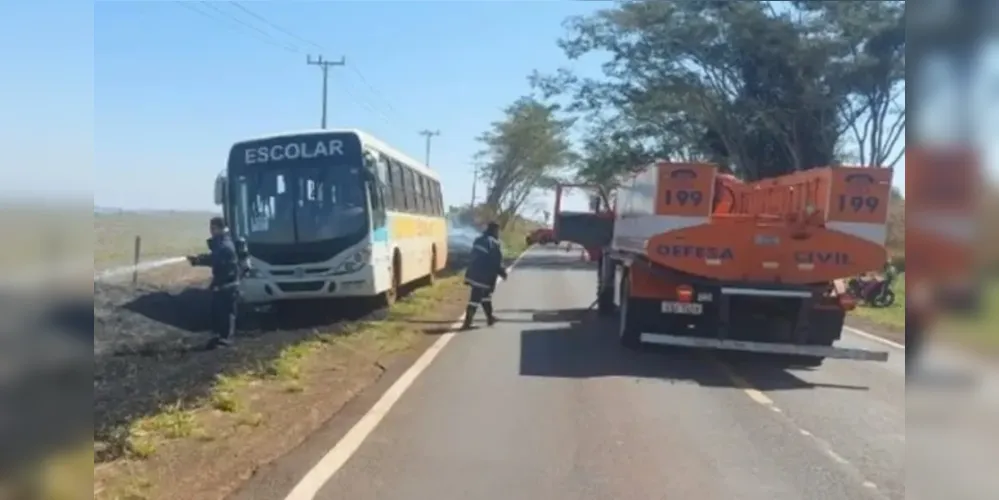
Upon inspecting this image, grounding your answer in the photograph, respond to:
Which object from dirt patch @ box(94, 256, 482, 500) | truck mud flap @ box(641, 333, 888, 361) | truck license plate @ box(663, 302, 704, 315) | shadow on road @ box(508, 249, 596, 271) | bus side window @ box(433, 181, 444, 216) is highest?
bus side window @ box(433, 181, 444, 216)

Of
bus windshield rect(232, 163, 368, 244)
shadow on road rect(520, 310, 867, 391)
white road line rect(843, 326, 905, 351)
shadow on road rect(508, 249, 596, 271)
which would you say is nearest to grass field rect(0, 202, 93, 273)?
shadow on road rect(520, 310, 867, 391)

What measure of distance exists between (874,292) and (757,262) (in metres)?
11.6

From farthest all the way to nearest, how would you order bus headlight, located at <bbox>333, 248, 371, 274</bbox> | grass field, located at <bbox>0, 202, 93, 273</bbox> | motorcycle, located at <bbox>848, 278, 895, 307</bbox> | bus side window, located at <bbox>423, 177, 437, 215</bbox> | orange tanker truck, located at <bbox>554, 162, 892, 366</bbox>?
bus side window, located at <bbox>423, 177, 437, 215</bbox>
motorcycle, located at <bbox>848, 278, 895, 307</bbox>
bus headlight, located at <bbox>333, 248, 371, 274</bbox>
orange tanker truck, located at <bbox>554, 162, 892, 366</bbox>
grass field, located at <bbox>0, 202, 93, 273</bbox>

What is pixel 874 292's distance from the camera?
22859 millimetres

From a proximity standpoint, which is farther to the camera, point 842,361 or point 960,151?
point 842,361

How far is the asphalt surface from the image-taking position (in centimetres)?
658

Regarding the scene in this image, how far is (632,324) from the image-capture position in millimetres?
13289

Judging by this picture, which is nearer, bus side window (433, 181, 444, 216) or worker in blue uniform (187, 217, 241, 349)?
worker in blue uniform (187, 217, 241, 349)

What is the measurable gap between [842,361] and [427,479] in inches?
344

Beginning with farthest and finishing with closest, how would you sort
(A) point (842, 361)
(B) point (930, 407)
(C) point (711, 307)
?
(A) point (842, 361)
(C) point (711, 307)
(B) point (930, 407)

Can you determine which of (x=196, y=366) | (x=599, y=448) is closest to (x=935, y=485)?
(x=599, y=448)

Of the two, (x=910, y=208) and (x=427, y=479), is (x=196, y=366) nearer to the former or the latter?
(x=427, y=479)

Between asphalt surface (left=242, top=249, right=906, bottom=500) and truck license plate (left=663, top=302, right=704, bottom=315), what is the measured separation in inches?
24.4

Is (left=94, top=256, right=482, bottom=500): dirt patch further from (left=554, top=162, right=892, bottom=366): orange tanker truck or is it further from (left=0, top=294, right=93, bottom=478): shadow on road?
(left=554, top=162, right=892, bottom=366): orange tanker truck
